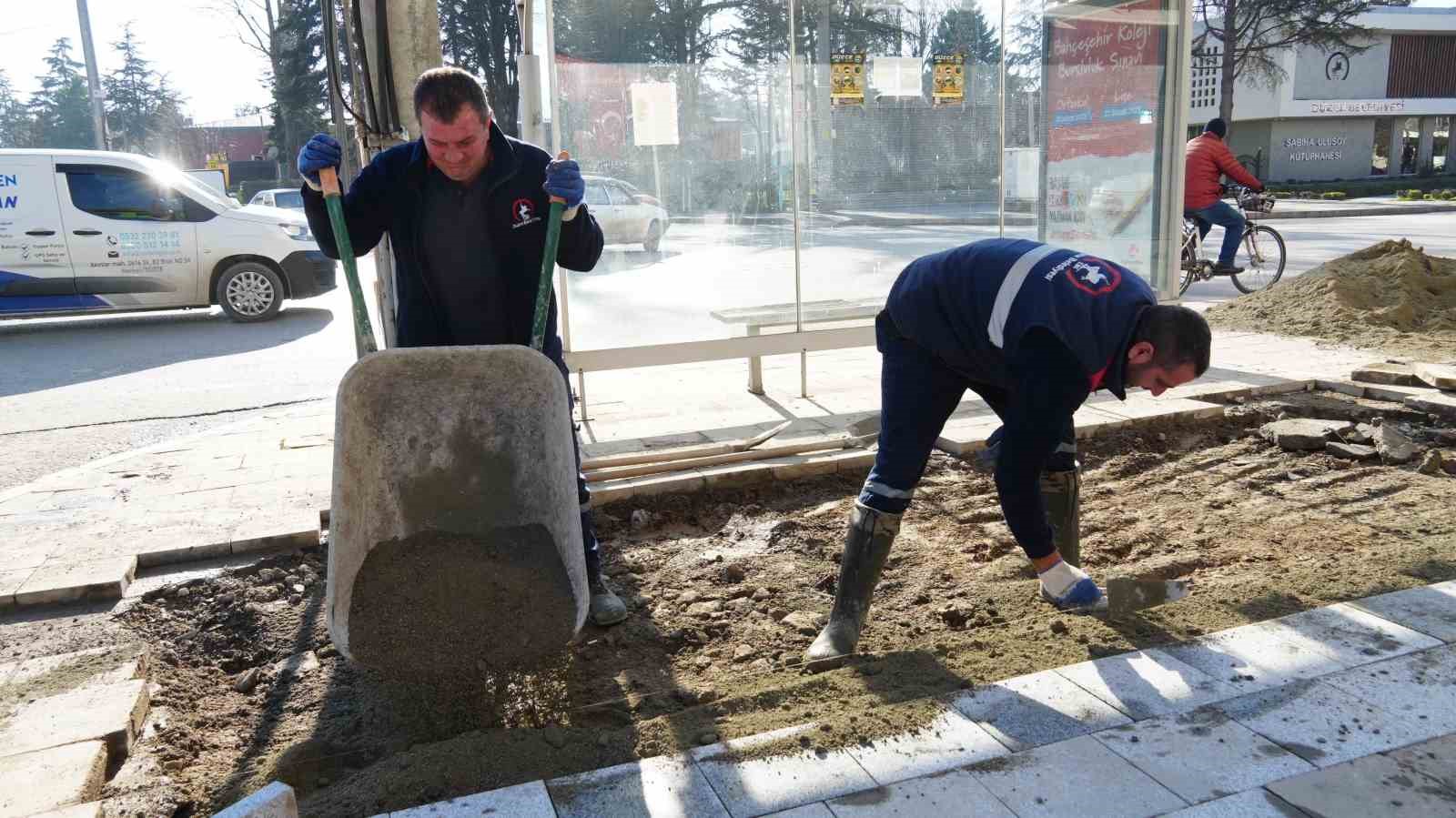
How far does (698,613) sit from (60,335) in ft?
31.4

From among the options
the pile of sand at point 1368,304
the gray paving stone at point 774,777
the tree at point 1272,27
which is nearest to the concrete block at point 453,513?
the gray paving stone at point 774,777

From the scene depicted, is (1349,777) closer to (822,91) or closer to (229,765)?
(229,765)

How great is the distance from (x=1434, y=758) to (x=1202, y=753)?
0.51 metres

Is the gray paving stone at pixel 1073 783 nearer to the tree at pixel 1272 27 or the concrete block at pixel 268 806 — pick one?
the concrete block at pixel 268 806

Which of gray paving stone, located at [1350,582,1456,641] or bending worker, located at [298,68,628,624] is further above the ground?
bending worker, located at [298,68,628,624]

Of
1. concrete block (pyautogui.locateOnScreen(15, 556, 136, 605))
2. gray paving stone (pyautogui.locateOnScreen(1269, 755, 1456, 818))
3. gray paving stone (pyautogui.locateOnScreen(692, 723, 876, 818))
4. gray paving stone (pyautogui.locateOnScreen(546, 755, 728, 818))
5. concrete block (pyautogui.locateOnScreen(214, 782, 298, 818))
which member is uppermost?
concrete block (pyautogui.locateOnScreen(214, 782, 298, 818))

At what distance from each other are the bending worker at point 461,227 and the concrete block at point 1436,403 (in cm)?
474

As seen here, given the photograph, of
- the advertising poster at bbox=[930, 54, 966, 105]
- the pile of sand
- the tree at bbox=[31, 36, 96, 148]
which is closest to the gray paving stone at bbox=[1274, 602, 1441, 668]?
the advertising poster at bbox=[930, 54, 966, 105]

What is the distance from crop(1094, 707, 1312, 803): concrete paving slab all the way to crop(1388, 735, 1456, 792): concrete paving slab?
0.23 meters

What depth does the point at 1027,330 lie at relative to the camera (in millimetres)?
2641

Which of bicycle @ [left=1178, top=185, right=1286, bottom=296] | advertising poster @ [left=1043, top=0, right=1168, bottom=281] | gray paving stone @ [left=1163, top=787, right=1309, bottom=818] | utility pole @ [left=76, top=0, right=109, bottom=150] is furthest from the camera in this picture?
utility pole @ [left=76, top=0, right=109, bottom=150]

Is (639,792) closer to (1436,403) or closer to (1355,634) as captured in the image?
(1355,634)

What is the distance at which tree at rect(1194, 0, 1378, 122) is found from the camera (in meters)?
30.6

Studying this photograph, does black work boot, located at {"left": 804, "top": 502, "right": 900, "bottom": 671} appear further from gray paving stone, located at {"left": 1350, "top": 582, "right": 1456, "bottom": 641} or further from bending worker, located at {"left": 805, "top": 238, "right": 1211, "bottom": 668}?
gray paving stone, located at {"left": 1350, "top": 582, "right": 1456, "bottom": 641}
